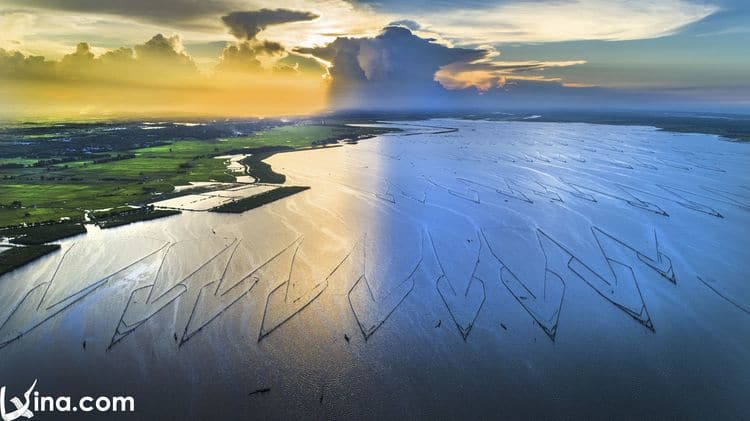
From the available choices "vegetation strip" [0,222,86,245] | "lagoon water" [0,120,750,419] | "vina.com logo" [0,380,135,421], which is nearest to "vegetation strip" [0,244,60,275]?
"lagoon water" [0,120,750,419]

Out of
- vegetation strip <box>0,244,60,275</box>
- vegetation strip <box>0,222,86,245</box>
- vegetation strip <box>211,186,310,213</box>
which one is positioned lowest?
vegetation strip <box>211,186,310,213</box>

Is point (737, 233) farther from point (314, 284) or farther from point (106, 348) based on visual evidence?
point (106, 348)

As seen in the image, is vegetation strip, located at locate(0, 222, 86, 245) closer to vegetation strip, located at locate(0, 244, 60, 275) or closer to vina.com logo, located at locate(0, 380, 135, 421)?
vegetation strip, located at locate(0, 244, 60, 275)

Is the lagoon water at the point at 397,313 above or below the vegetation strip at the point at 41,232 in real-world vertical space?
below

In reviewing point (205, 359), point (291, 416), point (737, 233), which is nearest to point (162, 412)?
point (205, 359)

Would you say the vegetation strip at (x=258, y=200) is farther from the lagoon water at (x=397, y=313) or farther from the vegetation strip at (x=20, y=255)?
the vegetation strip at (x=20, y=255)

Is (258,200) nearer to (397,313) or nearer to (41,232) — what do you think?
(41,232)

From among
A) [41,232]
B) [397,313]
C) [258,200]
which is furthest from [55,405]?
[258,200]

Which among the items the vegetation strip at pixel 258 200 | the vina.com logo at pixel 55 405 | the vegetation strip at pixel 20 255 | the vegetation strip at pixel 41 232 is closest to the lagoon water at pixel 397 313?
the vina.com logo at pixel 55 405
